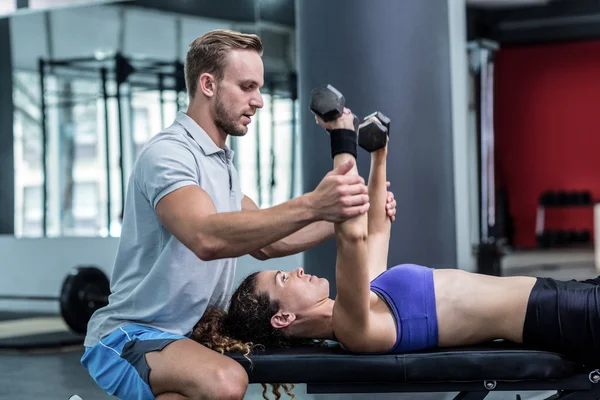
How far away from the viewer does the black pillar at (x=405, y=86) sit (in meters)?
3.37

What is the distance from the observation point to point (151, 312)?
209 cm

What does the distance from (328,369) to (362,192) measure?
526mm

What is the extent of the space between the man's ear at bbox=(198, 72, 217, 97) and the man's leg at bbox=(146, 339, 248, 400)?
638 mm

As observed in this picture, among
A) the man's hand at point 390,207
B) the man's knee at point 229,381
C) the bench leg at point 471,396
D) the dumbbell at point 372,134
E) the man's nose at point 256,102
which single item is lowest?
the bench leg at point 471,396

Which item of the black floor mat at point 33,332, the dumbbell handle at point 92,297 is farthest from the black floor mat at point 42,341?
the dumbbell handle at point 92,297

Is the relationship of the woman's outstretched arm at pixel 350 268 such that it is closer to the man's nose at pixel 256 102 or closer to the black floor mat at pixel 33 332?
the man's nose at pixel 256 102

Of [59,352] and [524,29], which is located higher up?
[524,29]

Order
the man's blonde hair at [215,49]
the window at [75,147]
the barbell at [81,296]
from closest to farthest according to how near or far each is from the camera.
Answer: the man's blonde hair at [215,49], the barbell at [81,296], the window at [75,147]

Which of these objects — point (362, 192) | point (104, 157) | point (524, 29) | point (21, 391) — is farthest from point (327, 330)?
point (524, 29)

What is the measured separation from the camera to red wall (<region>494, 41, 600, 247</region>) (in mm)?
12633

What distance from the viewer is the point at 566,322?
2033 mm

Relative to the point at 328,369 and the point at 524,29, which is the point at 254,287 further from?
the point at 524,29

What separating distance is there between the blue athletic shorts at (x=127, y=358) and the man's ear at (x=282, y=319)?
0.24 m

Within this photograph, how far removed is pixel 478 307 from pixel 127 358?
2.85 feet
